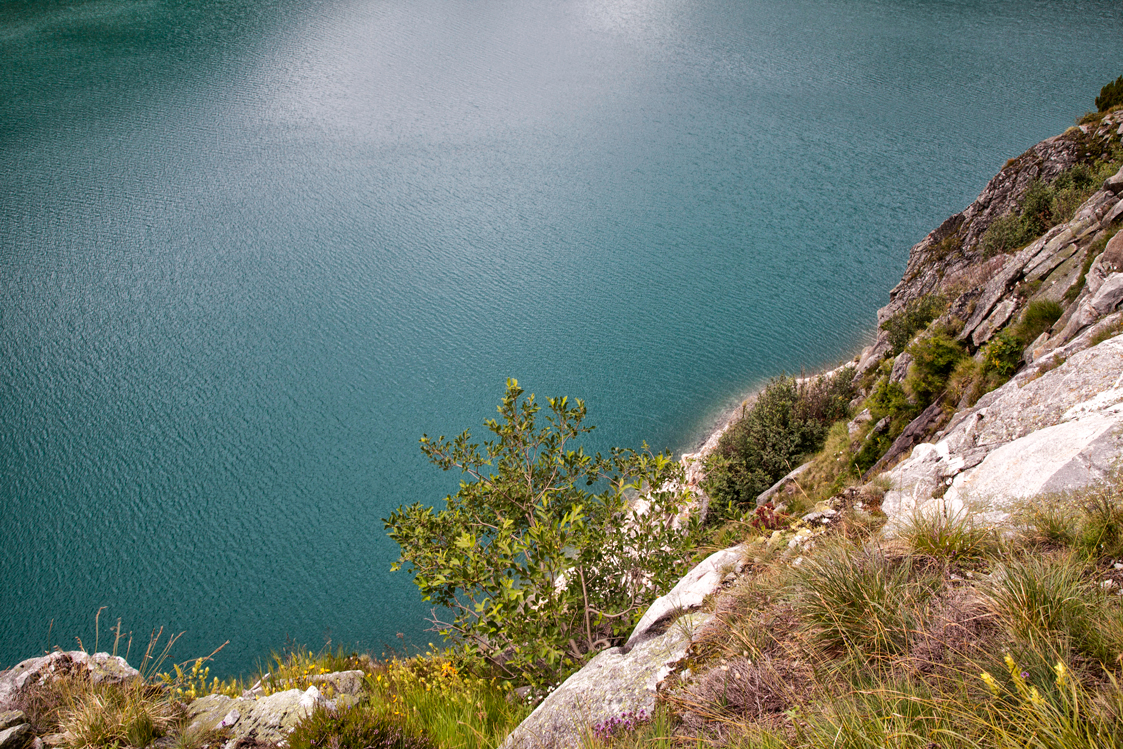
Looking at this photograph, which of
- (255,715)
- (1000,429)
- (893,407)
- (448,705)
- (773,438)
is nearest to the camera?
(255,715)

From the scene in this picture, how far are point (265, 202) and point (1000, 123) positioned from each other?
35.8 meters

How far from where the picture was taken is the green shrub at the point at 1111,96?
15.3 m

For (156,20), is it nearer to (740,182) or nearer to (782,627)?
(740,182)

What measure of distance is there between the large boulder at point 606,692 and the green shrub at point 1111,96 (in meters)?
18.7

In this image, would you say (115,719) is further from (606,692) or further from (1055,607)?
(1055,607)

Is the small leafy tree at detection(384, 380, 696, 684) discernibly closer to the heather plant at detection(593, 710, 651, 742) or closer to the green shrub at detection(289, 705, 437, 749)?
the green shrub at detection(289, 705, 437, 749)

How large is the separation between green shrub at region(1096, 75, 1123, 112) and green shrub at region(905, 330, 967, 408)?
36.7ft

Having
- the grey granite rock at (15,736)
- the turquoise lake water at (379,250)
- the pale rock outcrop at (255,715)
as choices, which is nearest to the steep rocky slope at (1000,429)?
the pale rock outcrop at (255,715)

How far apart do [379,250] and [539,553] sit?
2199 centimetres

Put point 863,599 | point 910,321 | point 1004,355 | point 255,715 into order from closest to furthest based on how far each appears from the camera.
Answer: point 863,599 < point 255,715 < point 1004,355 < point 910,321

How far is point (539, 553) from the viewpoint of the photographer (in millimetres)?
5473

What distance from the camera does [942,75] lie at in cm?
3688

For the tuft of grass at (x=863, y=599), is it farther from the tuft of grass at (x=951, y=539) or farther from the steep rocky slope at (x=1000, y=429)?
the steep rocky slope at (x=1000, y=429)

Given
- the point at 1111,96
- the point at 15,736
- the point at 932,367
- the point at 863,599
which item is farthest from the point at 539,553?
the point at 1111,96
